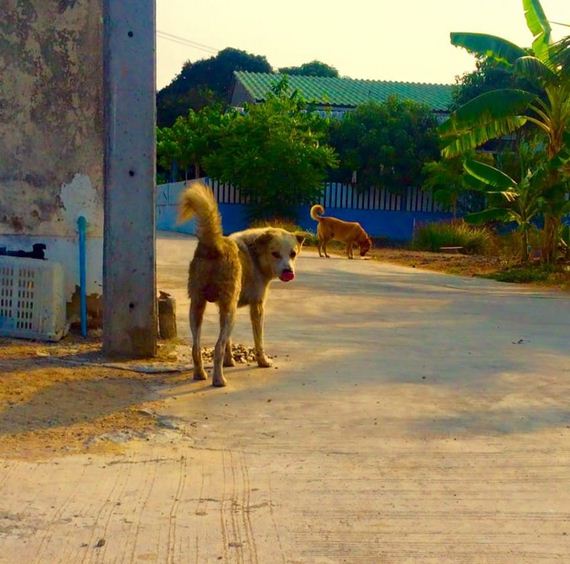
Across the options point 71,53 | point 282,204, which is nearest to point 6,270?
point 71,53

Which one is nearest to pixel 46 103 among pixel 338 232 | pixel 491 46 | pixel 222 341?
pixel 222 341

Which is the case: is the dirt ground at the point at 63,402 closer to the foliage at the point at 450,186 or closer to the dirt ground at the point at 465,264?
the dirt ground at the point at 465,264

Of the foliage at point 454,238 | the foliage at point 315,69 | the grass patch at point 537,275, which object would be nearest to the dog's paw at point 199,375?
the grass patch at point 537,275

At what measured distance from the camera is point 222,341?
231 inches

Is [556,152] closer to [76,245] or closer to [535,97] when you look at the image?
[535,97]

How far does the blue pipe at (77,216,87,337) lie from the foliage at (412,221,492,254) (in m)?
18.4

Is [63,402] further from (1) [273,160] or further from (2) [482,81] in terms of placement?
(2) [482,81]

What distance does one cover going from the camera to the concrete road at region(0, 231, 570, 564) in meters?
3.11

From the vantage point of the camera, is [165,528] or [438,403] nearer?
[165,528]

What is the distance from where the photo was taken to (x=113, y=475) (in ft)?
12.6

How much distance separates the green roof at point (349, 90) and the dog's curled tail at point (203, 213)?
29741mm

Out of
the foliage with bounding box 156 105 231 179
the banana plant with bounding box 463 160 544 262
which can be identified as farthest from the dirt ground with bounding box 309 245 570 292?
the foliage with bounding box 156 105 231 179

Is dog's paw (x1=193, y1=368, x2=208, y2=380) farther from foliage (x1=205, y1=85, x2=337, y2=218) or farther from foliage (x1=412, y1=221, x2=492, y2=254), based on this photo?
foliage (x1=205, y1=85, x2=337, y2=218)

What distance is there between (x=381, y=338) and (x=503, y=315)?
2.59m
